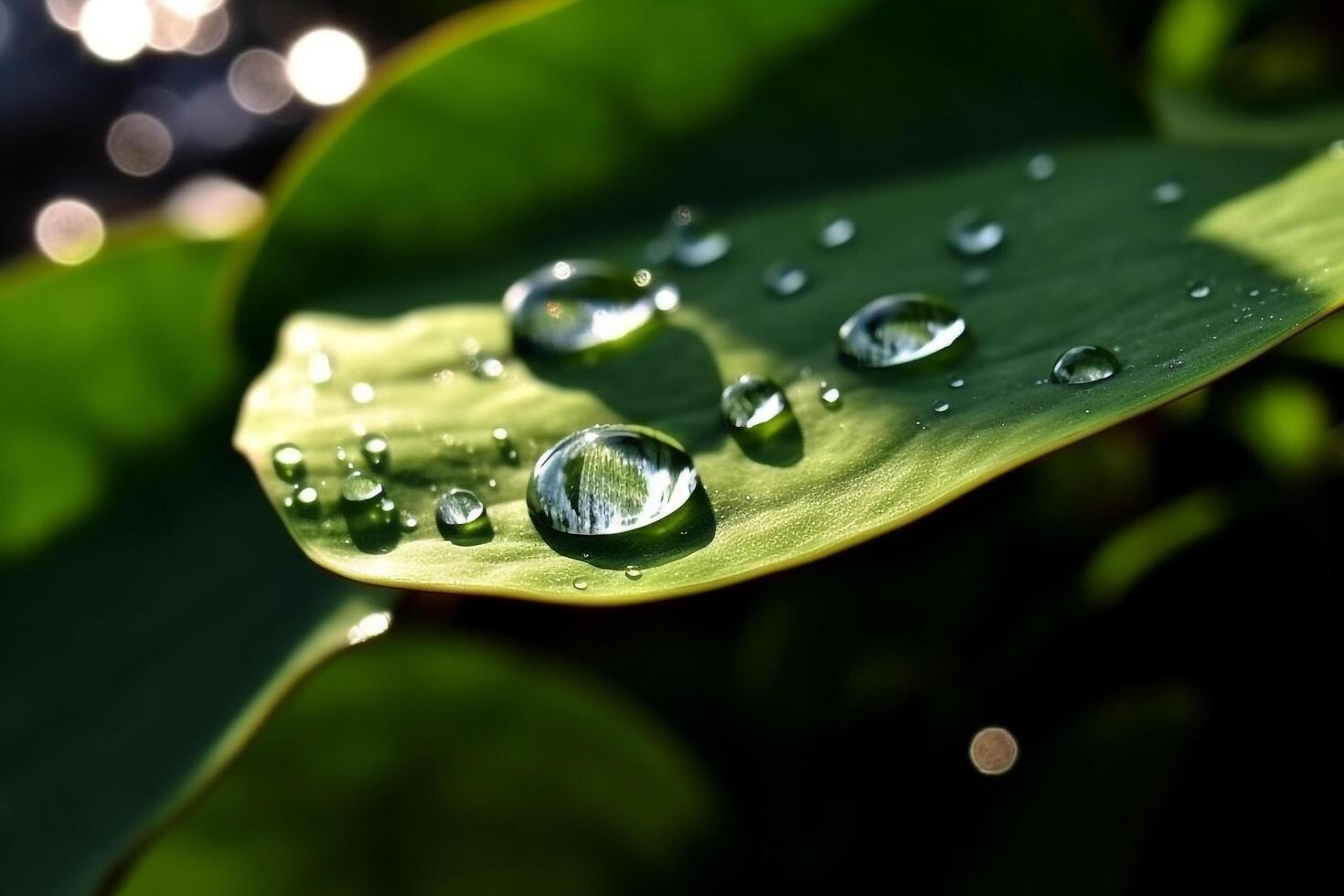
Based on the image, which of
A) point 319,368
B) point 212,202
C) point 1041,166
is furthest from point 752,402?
point 212,202

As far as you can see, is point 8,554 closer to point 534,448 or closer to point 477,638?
point 477,638

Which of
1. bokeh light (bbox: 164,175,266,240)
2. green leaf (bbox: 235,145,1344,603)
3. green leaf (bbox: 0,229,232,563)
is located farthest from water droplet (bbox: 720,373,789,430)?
bokeh light (bbox: 164,175,266,240)

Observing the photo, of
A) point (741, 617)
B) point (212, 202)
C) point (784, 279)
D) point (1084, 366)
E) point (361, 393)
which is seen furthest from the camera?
point (212, 202)

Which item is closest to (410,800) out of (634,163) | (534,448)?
(534,448)

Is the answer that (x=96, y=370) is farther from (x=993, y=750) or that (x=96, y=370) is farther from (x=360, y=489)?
(x=993, y=750)

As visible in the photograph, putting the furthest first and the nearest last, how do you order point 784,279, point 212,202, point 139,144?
point 139,144, point 212,202, point 784,279
